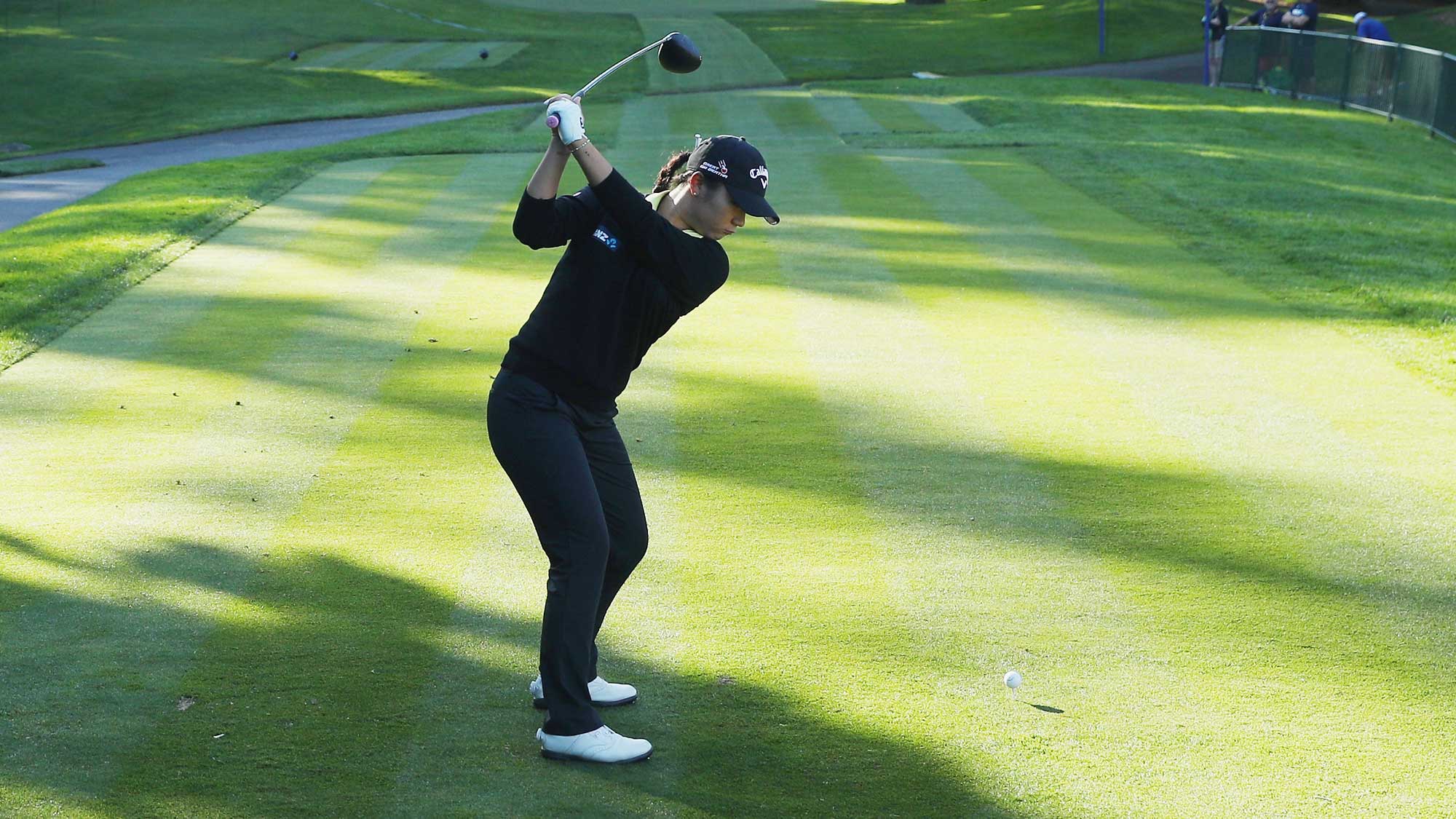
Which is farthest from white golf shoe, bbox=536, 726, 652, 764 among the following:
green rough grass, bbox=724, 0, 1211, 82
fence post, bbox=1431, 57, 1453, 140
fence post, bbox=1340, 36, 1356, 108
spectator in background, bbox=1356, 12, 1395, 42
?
green rough grass, bbox=724, 0, 1211, 82

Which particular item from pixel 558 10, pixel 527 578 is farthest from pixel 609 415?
pixel 558 10

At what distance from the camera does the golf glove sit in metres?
4.12

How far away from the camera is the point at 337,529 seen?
6625 millimetres

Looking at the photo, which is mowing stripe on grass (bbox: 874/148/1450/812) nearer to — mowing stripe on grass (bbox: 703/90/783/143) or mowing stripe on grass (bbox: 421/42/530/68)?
mowing stripe on grass (bbox: 703/90/783/143)

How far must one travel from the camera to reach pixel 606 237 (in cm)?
436

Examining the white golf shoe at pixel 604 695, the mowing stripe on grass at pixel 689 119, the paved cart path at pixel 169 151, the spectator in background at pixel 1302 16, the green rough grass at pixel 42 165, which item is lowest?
the green rough grass at pixel 42 165

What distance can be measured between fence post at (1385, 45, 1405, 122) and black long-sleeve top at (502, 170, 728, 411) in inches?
950

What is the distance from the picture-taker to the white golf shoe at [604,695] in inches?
192

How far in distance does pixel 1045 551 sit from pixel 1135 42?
3969cm

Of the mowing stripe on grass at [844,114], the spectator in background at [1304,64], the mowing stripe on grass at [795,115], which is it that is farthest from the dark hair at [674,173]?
the spectator in background at [1304,64]

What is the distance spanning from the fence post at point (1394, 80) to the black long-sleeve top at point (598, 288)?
24.1 m

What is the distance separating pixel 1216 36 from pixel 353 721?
32219 mm

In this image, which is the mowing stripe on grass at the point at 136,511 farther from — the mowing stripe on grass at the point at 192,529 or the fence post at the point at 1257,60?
the fence post at the point at 1257,60

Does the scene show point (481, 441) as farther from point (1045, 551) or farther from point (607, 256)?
point (607, 256)
